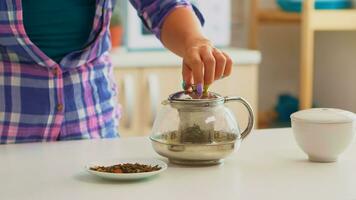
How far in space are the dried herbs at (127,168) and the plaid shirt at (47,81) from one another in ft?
1.15

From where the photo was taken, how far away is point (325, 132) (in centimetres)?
104

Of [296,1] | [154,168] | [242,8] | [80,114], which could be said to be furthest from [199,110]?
[242,8]

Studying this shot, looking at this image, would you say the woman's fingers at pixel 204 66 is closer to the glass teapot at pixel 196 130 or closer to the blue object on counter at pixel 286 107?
the glass teapot at pixel 196 130

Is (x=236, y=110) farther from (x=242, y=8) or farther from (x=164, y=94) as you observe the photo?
(x=242, y=8)

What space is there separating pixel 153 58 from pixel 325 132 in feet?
4.45

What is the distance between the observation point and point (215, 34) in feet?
8.33

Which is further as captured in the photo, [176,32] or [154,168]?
[176,32]

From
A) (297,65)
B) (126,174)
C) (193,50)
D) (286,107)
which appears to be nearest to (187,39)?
(193,50)

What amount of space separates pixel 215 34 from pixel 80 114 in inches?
50.5

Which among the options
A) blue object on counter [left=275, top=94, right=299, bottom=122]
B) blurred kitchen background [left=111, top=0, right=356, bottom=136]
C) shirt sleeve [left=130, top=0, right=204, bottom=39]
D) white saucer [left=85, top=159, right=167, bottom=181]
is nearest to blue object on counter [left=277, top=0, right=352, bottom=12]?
blurred kitchen background [left=111, top=0, right=356, bottom=136]

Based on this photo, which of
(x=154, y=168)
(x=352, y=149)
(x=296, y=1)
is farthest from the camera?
(x=296, y=1)

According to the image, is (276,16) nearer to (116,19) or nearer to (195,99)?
(116,19)

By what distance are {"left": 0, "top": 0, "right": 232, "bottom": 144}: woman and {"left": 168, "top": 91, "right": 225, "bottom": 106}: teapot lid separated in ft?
0.58

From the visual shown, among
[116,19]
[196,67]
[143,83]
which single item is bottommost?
[143,83]
